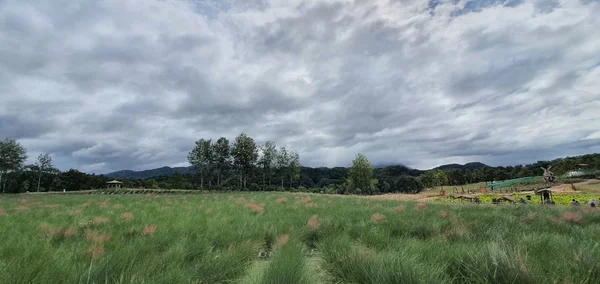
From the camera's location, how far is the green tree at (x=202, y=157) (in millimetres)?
81069

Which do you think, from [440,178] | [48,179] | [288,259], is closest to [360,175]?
[440,178]

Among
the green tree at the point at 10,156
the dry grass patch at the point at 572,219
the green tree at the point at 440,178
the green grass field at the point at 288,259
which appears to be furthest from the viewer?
the green tree at the point at 440,178

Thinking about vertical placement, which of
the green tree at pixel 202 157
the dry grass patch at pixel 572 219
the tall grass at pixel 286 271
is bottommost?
the dry grass patch at pixel 572 219

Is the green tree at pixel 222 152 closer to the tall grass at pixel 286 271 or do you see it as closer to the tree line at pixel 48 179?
the tree line at pixel 48 179

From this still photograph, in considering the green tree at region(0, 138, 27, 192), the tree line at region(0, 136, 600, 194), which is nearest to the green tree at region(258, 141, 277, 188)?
the tree line at region(0, 136, 600, 194)

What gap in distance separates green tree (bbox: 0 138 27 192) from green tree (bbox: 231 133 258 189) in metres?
51.9

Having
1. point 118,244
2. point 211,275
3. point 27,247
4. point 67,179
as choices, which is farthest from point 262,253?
point 67,179

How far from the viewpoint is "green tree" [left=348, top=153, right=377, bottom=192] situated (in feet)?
262

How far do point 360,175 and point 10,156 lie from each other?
282 ft

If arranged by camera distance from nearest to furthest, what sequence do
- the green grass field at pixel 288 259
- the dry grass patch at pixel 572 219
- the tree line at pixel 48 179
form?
the green grass field at pixel 288 259
the dry grass patch at pixel 572 219
the tree line at pixel 48 179

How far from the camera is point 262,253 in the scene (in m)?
5.84

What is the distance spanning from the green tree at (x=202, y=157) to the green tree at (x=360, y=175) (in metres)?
38.7

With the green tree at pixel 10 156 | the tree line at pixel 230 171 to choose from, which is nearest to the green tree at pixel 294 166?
the tree line at pixel 230 171

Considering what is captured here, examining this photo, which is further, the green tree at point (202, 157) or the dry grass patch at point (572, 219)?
the green tree at point (202, 157)
